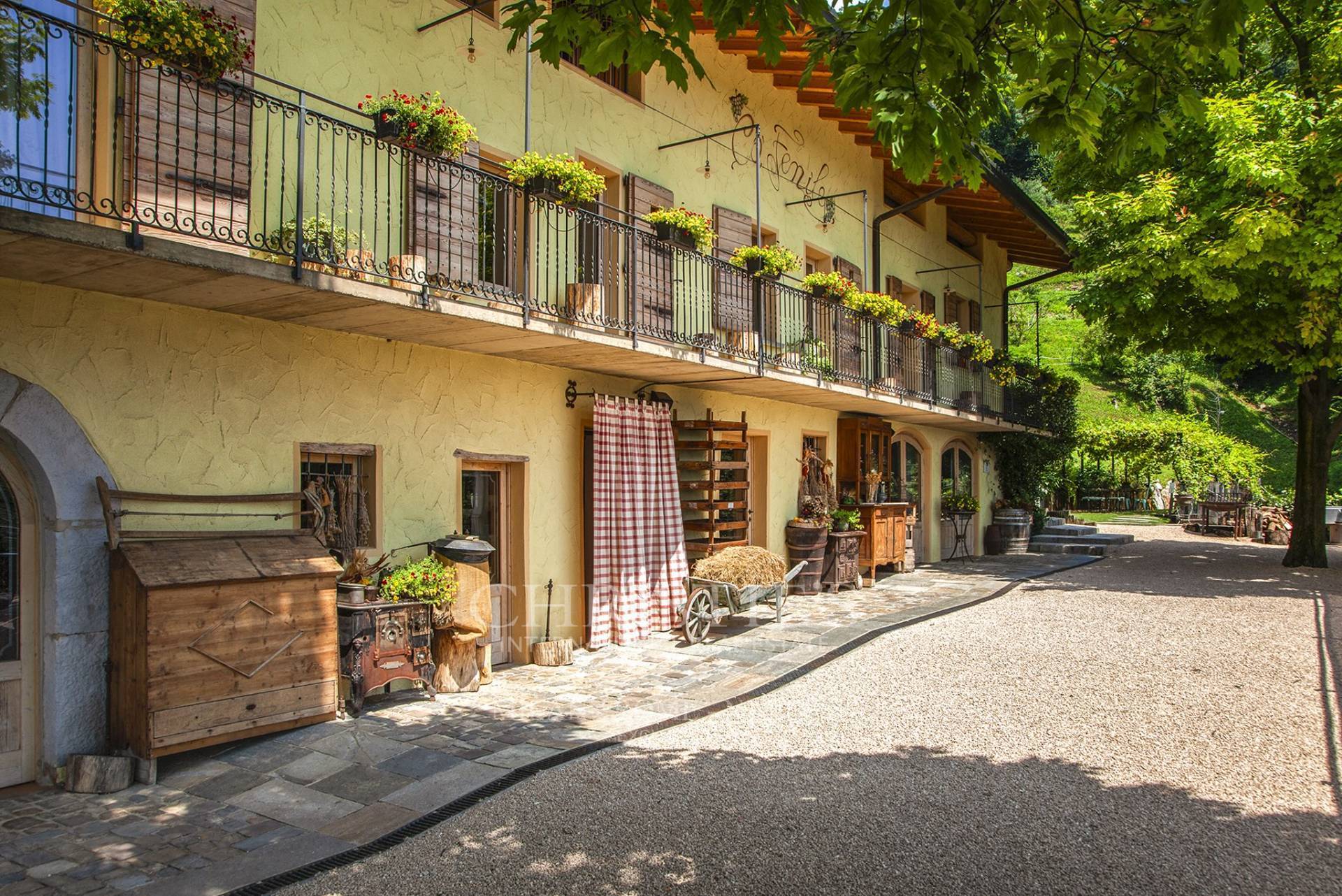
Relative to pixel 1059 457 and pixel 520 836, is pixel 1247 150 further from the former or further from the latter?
pixel 520 836

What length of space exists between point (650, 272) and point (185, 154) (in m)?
5.28

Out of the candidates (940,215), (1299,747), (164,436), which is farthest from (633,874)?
(940,215)

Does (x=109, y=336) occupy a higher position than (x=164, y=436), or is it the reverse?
(x=109, y=336)

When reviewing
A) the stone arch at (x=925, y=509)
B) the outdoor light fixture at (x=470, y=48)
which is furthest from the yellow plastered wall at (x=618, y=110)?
the stone arch at (x=925, y=509)

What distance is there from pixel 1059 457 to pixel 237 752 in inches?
887

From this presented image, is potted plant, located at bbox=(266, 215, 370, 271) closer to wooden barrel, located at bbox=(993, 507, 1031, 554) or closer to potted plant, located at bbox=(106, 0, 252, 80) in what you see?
potted plant, located at bbox=(106, 0, 252, 80)

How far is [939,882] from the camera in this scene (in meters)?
4.39

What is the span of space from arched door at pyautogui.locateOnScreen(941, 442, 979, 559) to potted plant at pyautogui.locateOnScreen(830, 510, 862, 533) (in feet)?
18.5

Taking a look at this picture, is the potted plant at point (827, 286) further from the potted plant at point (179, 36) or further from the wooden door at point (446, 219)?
the potted plant at point (179, 36)

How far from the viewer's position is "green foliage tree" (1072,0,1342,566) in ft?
43.8

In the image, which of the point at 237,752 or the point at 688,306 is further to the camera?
the point at 688,306

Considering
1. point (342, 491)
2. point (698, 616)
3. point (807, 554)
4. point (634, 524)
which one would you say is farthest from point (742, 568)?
point (342, 491)

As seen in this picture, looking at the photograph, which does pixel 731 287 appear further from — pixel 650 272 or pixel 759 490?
pixel 759 490

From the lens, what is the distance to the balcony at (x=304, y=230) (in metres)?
5.56
